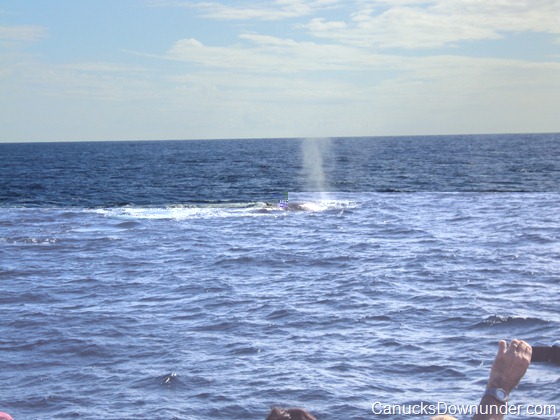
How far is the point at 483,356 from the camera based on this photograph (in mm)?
14375

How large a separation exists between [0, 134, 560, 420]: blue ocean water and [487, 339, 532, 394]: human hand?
7.31m

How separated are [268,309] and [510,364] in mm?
14083

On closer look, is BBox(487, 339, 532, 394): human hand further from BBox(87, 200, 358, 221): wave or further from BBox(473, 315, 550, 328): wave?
BBox(87, 200, 358, 221): wave

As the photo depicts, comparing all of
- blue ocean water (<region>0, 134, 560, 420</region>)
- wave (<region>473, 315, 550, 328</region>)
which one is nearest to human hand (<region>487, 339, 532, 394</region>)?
blue ocean water (<region>0, 134, 560, 420</region>)

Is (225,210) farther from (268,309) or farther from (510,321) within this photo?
(510,321)

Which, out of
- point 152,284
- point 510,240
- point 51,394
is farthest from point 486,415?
point 510,240

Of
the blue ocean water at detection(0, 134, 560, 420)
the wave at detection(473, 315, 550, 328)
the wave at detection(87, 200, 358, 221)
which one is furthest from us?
the wave at detection(87, 200, 358, 221)

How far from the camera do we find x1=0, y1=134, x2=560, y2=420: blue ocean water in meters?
12.8

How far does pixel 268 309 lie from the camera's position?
1852 cm

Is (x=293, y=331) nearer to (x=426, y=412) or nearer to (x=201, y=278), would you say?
(x=426, y=412)

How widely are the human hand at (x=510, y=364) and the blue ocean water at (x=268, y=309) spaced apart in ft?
24.0

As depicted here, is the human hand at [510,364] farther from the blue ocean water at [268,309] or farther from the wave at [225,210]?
the wave at [225,210]

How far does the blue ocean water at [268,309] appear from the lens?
42.0ft

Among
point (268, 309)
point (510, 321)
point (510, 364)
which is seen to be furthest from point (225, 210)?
point (510, 364)
